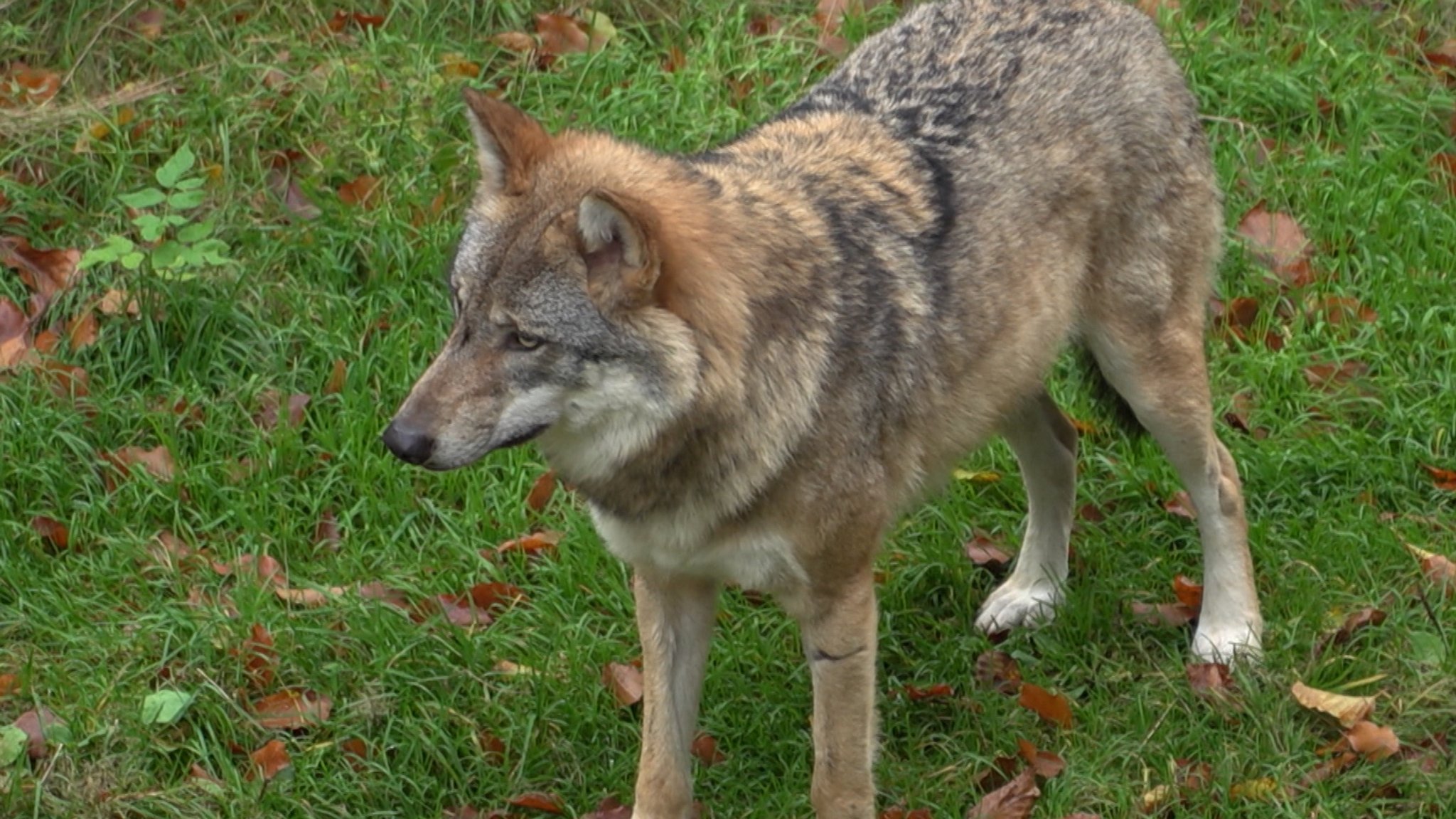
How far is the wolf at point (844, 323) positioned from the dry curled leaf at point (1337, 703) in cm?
25

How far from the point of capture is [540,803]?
507 centimetres

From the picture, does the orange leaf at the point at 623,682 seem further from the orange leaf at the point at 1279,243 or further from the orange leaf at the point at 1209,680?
the orange leaf at the point at 1279,243

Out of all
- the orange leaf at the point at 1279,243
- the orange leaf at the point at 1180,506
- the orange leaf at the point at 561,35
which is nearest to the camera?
the orange leaf at the point at 1180,506

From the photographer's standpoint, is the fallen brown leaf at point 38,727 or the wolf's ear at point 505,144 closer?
the wolf's ear at point 505,144

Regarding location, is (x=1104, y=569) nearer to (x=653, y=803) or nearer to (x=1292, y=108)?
(x=653, y=803)

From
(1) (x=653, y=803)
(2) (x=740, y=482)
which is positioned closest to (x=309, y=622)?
(1) (x=653, y=803)

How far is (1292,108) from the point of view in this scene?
7551mm

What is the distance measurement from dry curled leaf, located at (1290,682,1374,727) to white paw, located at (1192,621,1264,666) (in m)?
0.27

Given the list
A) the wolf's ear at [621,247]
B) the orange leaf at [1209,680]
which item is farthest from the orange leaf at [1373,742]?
the wolf's ear at [621,247]

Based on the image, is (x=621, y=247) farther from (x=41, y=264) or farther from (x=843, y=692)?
(x=41, y=264)

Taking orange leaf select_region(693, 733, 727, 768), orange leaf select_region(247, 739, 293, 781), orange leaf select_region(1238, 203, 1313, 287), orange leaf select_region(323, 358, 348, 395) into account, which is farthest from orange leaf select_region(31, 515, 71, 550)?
orange leaf select_region(1238, 203, 1313, 287)

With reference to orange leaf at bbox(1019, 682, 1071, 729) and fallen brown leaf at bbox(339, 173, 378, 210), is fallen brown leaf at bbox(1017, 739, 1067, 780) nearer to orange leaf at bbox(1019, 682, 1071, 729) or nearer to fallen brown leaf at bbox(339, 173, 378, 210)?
orange leaf at bbox(1019, 682, 1071, 729)

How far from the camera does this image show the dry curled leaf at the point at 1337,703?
498cm

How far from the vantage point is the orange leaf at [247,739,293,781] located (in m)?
5.08
